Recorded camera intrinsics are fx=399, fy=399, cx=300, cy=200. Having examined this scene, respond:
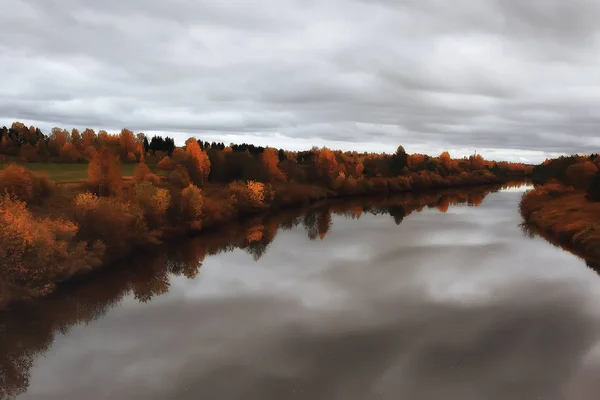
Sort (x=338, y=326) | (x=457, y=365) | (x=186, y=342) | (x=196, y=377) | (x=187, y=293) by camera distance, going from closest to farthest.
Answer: (x=196, y=377)
(x=457, y=365)
(x=186, y=342)
(x=338, y=326)
(x=187, y=293)

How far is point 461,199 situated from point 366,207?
3197 cm

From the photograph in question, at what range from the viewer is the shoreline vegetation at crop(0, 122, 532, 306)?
2644 cm

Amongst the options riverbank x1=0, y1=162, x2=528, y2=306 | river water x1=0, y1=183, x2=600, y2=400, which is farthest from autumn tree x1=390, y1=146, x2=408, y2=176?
river water x1=0, y1=183, x2=600, y2=400

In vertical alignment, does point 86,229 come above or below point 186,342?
above

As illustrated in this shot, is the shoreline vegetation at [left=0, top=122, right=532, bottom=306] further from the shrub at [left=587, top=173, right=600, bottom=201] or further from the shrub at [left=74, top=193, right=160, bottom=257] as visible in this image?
the shrub at [left=587, top=173, right=600, bottom=201]

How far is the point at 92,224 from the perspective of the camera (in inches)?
1350

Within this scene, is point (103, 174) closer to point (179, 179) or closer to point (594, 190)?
point (179, 179)

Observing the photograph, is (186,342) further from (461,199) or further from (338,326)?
(461,199)

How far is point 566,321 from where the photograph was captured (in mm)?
25203

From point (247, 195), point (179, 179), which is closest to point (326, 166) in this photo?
point (247, 195)

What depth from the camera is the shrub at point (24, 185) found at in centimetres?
4131

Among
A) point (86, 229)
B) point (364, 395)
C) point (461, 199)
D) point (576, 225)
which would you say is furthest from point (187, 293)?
point (461, 199)

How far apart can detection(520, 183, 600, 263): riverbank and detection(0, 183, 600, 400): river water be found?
8.23ft

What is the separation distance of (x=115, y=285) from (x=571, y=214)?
55.6 m
